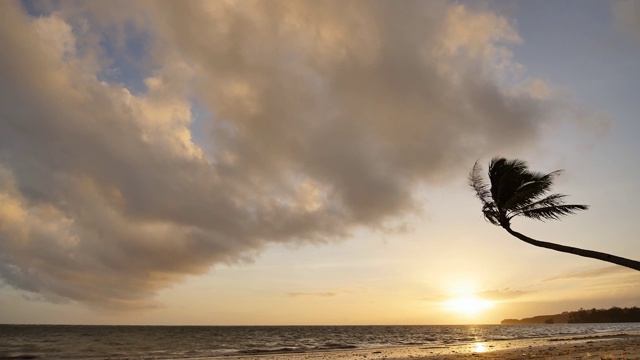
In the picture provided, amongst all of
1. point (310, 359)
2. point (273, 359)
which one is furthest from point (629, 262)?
point (273, 359)

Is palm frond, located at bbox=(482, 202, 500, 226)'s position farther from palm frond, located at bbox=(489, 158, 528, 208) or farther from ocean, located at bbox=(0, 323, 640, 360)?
ocean, located at bbox=(0, 323, 640, 360)

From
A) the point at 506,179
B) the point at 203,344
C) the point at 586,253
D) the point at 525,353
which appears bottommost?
the point at 203,344

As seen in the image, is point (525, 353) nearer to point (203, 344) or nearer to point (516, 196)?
point (516, 196)

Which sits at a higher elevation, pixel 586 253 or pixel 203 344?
pixel 586 253

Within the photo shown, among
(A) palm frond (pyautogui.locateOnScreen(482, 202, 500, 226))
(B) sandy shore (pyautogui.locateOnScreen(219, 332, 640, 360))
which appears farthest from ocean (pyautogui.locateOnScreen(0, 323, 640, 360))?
(A) palm frond (pyautogui.locateOnScreen(482, 202, 500, 226))

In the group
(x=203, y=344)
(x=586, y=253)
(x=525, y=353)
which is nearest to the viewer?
(x=586, y=253)

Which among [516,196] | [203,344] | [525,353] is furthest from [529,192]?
[203,344]

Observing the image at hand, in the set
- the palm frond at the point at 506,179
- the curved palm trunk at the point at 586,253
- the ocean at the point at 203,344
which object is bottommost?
the ocean at the point at 203,344

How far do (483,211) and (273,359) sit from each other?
28.0 meters

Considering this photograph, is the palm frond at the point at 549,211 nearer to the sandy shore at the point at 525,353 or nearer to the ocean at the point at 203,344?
the sandy shore at the point at 525,353

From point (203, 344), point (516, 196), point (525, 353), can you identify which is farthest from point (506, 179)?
point (203, 344)

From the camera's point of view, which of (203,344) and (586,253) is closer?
(586,253)

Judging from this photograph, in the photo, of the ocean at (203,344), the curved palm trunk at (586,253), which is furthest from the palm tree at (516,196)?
the ocean at (203,344)

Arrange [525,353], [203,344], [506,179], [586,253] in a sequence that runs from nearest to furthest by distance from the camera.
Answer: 1. [586,253]
2. [506,179]
3. [525,353]
4. [203,344]
